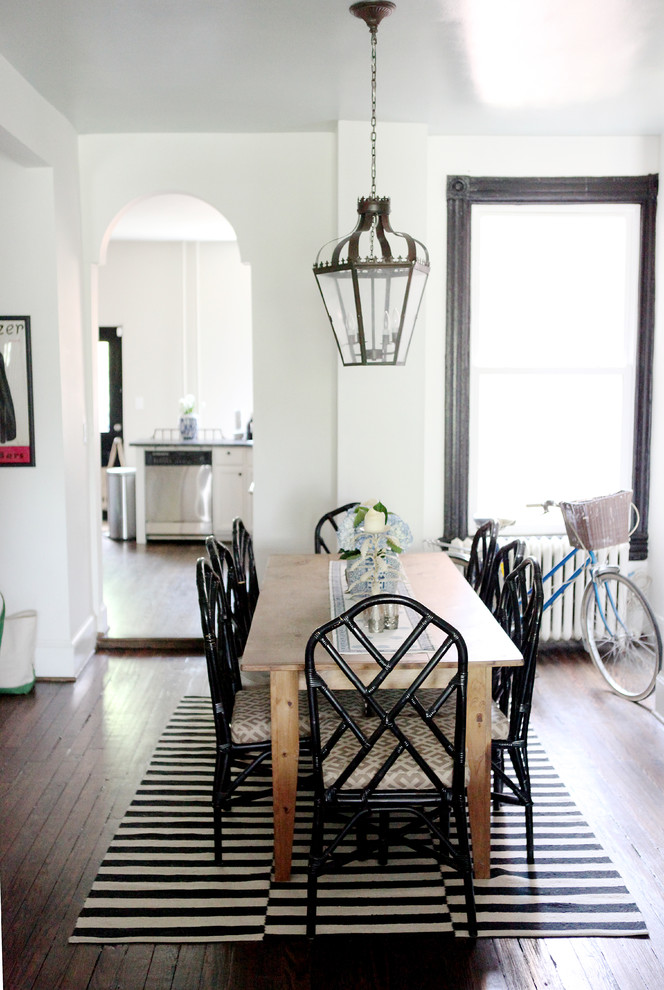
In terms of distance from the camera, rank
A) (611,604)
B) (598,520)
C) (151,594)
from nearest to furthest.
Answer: (598,520) < (611,604) < (151,594)

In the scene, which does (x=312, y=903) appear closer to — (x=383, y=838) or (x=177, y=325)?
(x=383, y=838)

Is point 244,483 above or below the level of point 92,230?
below

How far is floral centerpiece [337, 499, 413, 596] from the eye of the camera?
317 cm

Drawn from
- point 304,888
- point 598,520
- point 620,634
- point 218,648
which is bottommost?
point 304,888

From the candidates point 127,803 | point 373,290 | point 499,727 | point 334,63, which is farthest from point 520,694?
point 334,63

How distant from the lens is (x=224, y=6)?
308 centimetres

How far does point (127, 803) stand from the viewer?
3.38 metres

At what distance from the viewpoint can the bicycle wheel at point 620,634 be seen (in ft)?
Answer: 15.1

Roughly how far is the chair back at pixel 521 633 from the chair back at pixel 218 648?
0.89 m

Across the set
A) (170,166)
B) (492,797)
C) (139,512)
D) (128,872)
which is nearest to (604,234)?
(170,166)

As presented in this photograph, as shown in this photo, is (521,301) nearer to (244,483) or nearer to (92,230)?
(92,230)

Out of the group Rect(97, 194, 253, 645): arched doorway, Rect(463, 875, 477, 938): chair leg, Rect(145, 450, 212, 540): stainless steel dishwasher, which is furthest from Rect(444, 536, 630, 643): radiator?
Rect(97, 194, 253, 645): arched doorway

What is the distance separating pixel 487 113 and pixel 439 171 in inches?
20.4

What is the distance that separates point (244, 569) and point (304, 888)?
1243mm
